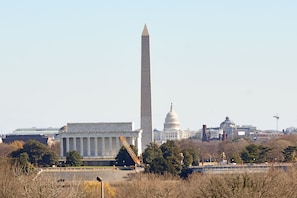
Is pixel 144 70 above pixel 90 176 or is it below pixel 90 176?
above

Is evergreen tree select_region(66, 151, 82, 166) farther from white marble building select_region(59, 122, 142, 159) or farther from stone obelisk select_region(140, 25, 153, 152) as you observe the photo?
white marble building select_region(59, 122, 142, 159)

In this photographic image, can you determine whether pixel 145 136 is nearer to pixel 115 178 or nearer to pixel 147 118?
pixel 147 118

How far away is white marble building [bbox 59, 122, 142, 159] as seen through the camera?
117 meters

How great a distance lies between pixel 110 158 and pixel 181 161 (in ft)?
79.5

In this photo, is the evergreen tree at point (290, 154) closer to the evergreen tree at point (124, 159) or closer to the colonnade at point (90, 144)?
the evergreen tree at point (124, 159)

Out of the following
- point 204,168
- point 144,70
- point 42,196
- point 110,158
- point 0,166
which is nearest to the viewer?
point 42,196

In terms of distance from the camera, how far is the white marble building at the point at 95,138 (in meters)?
117

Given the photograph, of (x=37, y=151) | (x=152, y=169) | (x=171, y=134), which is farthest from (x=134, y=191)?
(x=171, y=134)

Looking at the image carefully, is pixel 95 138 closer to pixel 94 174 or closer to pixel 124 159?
pixel 124 159

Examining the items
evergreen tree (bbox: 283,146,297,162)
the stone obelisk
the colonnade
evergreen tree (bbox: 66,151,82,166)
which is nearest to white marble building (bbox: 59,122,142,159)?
the colonnade

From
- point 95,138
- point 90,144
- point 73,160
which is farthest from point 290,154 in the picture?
point 90,144

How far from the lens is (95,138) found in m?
117

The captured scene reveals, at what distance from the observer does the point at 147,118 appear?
102 m

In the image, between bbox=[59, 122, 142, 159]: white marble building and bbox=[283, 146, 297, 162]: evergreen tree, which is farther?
bbox=[59, 122, 142, 159]: white marble building
